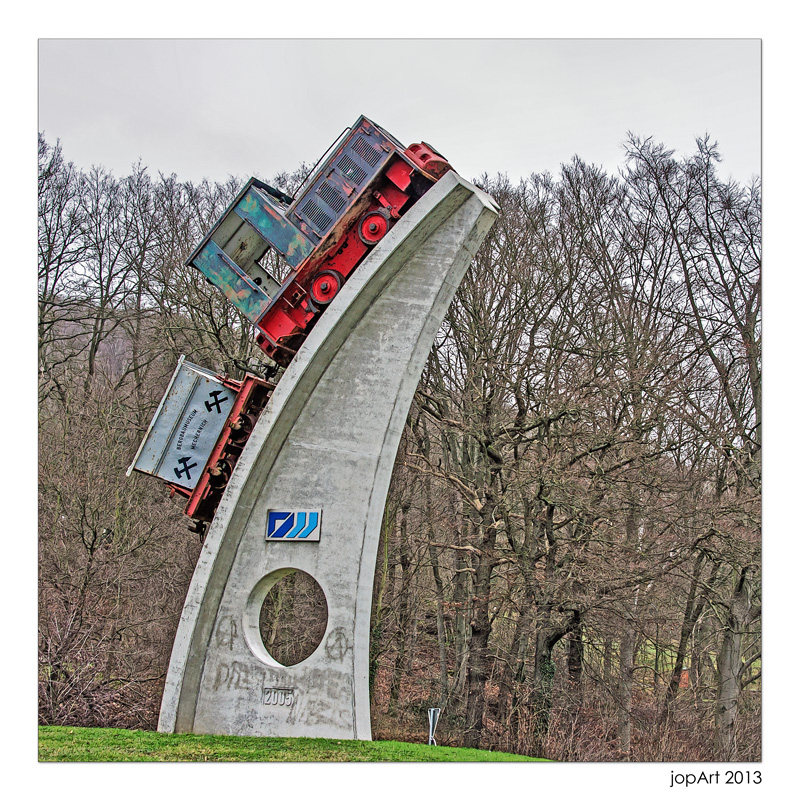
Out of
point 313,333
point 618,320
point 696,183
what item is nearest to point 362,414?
point 313,333

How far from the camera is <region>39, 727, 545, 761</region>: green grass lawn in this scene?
6543 mm

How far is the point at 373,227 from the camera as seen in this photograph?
7.69 meters

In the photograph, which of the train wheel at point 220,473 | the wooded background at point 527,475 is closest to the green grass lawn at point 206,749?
the train wheel at point 220,473

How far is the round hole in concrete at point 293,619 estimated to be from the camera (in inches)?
527

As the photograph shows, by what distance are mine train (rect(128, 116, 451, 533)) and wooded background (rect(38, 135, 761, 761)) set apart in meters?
4.41

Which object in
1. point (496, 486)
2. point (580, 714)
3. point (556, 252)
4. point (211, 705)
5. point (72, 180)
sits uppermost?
point (72, 180)

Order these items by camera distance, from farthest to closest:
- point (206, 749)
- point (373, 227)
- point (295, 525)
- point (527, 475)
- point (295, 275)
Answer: point (527, 475) < point (373, 227) < point (295, 275) < point (295, 525) < point (206, 749)

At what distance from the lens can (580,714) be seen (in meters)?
12.4

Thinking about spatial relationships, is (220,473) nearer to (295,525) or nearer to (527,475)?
(295,525)

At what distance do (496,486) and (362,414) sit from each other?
256 inches

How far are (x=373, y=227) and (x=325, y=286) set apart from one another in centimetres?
79

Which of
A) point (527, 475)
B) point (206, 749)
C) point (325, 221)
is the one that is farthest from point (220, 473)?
point (527, 475)

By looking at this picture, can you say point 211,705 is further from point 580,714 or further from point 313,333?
point 580,714

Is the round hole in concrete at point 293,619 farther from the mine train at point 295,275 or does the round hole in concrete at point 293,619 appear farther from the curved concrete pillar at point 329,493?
the mine train at point 295,275
